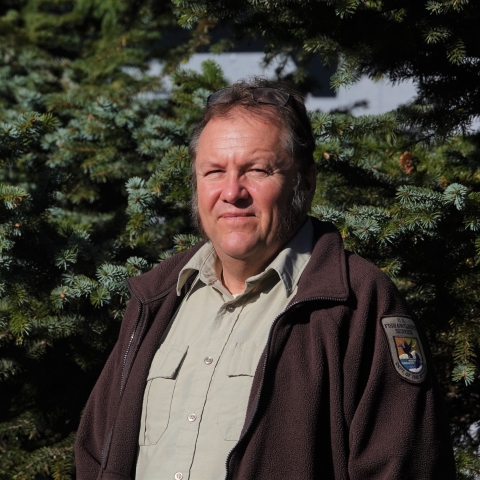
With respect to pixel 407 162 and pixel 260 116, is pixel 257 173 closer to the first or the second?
pixel 260 116

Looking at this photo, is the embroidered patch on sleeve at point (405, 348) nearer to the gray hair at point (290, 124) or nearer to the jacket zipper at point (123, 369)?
the gray hair at point (290, 124)

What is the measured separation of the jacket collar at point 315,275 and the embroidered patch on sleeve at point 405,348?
0.47 feet

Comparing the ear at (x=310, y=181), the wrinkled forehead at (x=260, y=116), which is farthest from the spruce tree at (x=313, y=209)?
the wrinkled forehead at (x=260, y=116)

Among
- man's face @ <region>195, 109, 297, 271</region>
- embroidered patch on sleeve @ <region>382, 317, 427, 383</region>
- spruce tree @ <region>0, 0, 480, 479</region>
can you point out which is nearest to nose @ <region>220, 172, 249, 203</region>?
man's face @ <region>195, 109, 297, 271</region>

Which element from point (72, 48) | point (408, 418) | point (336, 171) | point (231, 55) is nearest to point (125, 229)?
point (336, 171)

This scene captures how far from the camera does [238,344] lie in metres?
2.13

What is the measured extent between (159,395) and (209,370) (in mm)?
178

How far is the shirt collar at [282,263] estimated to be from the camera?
7.13ft

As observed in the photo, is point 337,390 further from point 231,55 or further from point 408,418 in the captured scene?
point 231,55

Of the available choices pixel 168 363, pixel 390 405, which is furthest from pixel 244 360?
pixel 390 405

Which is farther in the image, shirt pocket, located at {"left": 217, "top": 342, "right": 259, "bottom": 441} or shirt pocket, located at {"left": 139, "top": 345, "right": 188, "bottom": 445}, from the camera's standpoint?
shirt pocket, located at {"left": 139, "top": 345, "right": 188, "bottom": 445}

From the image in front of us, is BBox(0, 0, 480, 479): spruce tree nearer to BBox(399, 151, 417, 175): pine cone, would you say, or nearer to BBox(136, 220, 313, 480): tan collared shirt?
BBox(399, 151, 417, 175): pine cone

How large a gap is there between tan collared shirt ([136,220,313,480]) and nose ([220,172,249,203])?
20 centimetres

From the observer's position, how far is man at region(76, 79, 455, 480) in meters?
1.94
